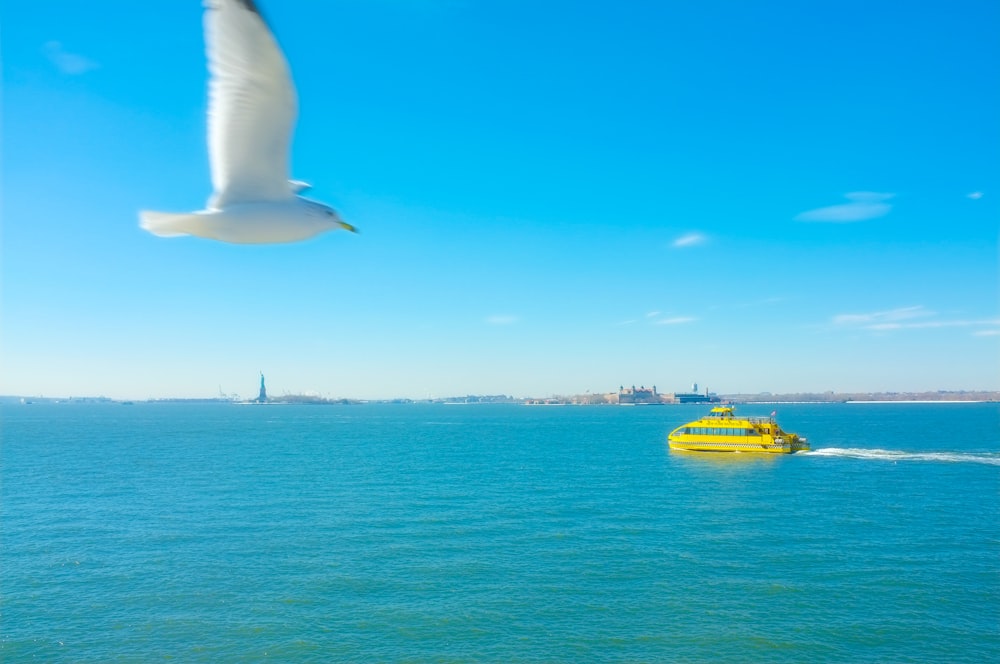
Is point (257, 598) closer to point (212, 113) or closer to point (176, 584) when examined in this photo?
point (176, 584)

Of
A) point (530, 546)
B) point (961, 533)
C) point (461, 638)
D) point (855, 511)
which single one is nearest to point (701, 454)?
point (855, 511)

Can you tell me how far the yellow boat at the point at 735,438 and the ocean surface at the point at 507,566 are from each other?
35.2ft

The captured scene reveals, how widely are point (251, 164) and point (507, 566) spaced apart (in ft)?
79.9

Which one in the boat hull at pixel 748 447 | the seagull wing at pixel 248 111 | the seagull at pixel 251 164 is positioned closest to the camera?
the seagull wing at pixel 248 111

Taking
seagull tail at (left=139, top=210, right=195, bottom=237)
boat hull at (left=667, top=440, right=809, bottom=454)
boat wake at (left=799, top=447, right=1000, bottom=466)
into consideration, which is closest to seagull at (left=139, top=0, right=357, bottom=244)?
seagull tail at (left=139, top=210, right=195, bottom=237)

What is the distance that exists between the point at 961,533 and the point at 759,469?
74.2 ft

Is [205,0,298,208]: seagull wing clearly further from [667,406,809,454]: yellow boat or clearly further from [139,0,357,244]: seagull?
[667,406,809,454]: yellow boat

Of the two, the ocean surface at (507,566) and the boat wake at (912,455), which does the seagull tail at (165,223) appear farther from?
the boat wake at (912,455)

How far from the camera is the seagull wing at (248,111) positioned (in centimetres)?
455

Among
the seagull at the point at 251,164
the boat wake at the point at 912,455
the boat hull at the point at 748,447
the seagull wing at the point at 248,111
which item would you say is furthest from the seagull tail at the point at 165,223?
the boat wake at the point at 912,455

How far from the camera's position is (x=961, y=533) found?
31.7 metres

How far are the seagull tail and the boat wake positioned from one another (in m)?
70.4

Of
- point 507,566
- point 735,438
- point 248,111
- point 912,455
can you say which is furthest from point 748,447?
point 248,111

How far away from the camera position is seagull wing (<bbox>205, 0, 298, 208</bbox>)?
4555mm
